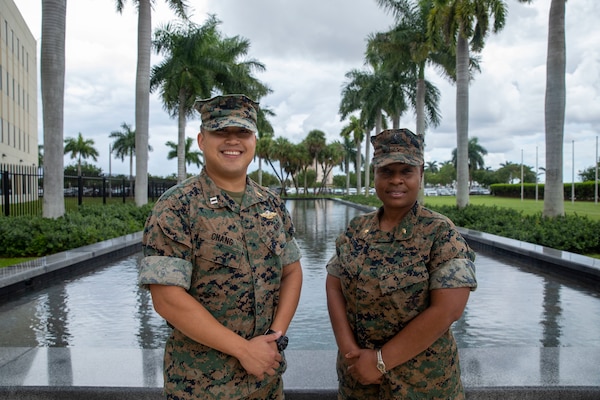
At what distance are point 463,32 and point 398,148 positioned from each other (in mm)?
15184

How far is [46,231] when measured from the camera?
28.0 feet

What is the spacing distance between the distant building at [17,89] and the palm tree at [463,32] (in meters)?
27.4

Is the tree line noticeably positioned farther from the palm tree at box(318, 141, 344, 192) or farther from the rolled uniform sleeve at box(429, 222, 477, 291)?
the palm tree at box(318, 141, 344, 192)

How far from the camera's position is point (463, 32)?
15.3 metres

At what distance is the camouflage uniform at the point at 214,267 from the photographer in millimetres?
1737

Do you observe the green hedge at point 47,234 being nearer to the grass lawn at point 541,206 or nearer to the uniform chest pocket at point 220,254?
the uniform chest pocket at point 220,254

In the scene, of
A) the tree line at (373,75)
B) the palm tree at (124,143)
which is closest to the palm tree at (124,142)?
the palm tree at (124,143)

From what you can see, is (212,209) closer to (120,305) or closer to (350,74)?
(120,305)

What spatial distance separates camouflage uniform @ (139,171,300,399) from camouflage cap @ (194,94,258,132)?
0.75 ft

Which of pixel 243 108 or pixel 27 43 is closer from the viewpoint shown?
pixel 243 108

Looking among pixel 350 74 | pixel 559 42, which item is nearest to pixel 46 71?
pixel 559 42

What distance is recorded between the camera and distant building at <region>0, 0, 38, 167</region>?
3122 centimetres

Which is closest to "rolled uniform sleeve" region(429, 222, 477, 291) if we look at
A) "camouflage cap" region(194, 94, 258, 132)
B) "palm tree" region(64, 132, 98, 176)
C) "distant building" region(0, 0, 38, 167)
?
"camouflage cap" region(194, 94, 258, 132)

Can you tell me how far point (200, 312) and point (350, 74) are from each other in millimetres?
30999
